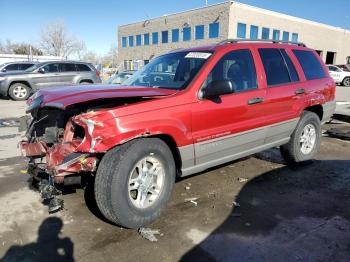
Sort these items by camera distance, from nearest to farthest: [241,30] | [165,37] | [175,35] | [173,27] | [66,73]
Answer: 1. [66,73]
2. [241,30]
3. [173,27]
4. [175,35]
5. [165,37]

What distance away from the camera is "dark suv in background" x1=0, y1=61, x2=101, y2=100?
49.2 feet

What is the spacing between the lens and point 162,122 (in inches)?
134

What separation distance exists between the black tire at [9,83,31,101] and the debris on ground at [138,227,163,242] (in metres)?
13.9

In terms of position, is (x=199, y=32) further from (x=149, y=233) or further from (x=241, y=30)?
(x=149, y=233)

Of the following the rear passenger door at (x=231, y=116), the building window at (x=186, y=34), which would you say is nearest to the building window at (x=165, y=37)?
the building window at (x=186, y=34)

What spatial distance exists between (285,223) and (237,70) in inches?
77.8

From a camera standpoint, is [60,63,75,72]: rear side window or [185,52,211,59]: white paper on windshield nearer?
[185,52,211,59]: white paper on windshield

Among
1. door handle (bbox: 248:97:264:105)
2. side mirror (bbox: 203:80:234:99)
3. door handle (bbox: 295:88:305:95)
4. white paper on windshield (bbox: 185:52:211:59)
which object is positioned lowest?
door handle (bbox: 248:97:264:105)

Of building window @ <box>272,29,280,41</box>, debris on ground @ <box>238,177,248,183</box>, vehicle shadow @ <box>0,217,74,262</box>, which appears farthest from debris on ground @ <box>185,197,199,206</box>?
building window @ <box>272,29,280,41</box>

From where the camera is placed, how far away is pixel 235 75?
427 centimetres

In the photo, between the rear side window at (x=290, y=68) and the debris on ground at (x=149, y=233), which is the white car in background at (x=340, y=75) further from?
the debris on ground at (x=149, y=233)

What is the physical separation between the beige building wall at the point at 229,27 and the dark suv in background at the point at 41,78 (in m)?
21.7

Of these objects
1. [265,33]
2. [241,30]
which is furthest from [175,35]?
[265,33]

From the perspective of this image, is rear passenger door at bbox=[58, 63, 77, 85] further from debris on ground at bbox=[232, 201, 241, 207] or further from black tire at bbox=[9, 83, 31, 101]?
debris on ground at bbox=[232, 201, 241, 207]
